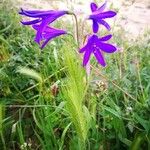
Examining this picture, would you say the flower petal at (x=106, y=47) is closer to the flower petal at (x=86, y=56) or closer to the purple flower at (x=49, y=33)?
the flower petal at (x=86, y=56)

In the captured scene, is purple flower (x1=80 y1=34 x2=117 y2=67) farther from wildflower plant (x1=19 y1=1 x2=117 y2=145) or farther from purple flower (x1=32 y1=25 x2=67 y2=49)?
purple flower (x1=32 y1=25 x2=67 y2=49)

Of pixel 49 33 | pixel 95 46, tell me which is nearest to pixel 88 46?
pixel 95 46

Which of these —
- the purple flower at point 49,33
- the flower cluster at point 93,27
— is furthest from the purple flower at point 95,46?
the purple flower at point 49,33

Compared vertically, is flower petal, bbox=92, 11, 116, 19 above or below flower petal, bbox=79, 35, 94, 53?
Answer: above

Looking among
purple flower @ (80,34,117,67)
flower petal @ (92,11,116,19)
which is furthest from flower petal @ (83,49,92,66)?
flower petal @ (92,11,116,19)

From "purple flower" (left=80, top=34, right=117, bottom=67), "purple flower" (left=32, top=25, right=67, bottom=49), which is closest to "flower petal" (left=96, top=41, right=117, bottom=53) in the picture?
"purple flower" (left=80, top=34, right=117, bottom=67)

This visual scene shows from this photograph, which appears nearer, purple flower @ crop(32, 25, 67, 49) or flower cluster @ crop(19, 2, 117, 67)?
flower cluster @ crop(19, 2, 117, 67)

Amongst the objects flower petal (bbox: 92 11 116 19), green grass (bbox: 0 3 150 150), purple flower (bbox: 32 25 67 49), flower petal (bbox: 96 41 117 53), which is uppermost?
flower petal (bbox: 92 11 116 19)

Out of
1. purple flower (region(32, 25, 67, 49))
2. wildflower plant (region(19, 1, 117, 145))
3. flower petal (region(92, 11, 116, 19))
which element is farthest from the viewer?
purple flower (region(32, 25, 67, 49))

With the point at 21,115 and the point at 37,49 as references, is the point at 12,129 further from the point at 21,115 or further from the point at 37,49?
the point at 37,49

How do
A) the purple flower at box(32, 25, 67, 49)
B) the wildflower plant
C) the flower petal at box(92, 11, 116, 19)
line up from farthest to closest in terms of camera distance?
the purple flower at box(32, 25, 67, 49), the flower petal at box(92, 11, 116, 19), the wildflower plant
